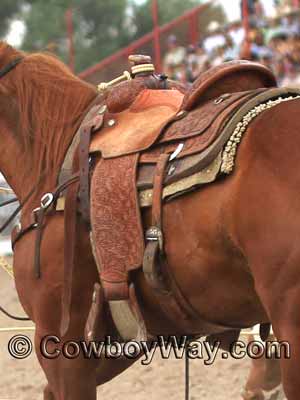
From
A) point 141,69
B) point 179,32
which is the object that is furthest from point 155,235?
point 179,32

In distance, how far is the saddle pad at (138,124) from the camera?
2.90 meters

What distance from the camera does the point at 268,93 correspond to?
2.58 meters

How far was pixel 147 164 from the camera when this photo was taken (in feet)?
9.23

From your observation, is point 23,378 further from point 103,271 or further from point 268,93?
point 268,93

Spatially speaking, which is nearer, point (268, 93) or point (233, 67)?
point (268, 93)

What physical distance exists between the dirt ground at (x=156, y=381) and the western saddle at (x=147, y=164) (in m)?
1.95

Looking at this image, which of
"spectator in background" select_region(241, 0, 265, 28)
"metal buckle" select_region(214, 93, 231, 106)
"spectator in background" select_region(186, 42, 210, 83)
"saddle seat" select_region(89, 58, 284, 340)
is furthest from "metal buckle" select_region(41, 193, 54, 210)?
"spectator in background" select_region(186, 42, 210, 83)

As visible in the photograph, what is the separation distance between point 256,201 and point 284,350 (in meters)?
0.43

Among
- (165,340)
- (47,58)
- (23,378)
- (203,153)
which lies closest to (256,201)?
(203,153)

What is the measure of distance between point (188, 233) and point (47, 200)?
0.82m

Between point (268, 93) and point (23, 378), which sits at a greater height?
point (268, 93)

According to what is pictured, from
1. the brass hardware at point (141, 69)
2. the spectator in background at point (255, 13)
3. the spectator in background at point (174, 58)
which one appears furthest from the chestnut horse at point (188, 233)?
the spectator in background at point (174, 58)

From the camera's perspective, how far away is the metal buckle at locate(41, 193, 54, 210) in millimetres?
3189

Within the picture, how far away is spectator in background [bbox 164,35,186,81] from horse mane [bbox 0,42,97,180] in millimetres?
9302
